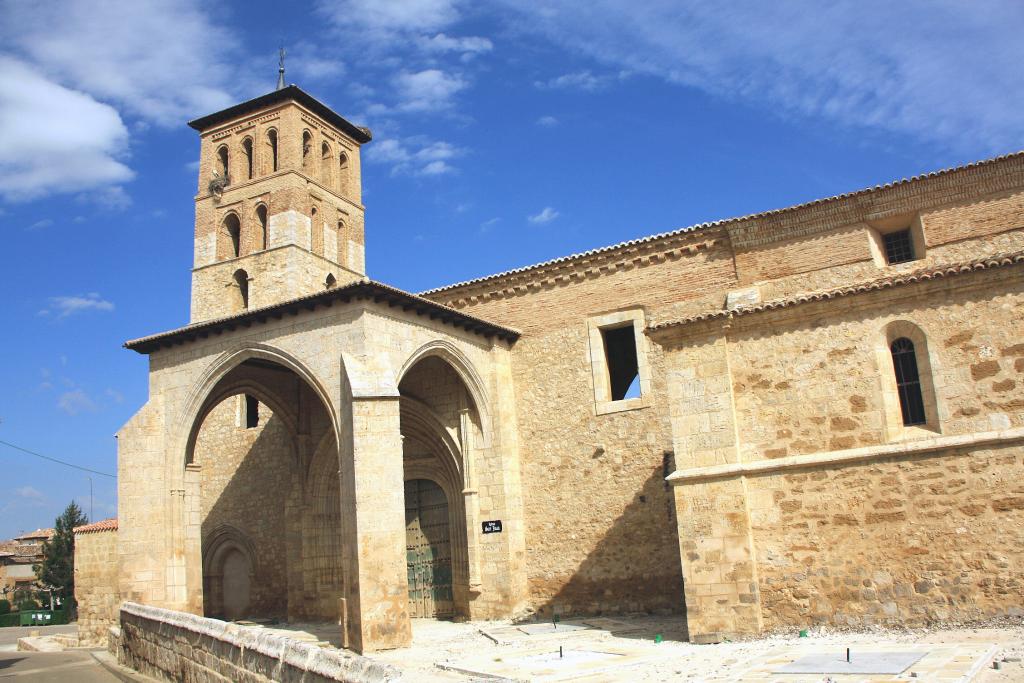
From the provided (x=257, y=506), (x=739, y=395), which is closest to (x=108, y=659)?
(x=257, y=506)

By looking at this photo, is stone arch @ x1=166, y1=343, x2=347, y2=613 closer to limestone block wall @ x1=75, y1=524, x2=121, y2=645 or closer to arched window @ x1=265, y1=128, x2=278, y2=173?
limestone block wall @ x1=75, y1=524, x2=121, y2=645

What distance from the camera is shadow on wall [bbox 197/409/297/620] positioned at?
19500mm

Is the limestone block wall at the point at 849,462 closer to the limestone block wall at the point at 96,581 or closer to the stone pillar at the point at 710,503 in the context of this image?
the stone pillar at the point at 710,503

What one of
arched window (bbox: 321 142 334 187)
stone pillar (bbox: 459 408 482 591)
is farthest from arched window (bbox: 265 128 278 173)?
stone pillar (bbox: 459 408 482 591)

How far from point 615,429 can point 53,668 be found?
10.8 meters

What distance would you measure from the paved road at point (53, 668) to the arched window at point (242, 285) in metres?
8.89

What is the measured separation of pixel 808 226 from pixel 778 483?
5.95m

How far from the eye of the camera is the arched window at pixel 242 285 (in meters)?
23.0

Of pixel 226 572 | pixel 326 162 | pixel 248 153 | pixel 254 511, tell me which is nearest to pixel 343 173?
pixel 326 162

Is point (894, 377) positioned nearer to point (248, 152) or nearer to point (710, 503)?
point (710, 503)

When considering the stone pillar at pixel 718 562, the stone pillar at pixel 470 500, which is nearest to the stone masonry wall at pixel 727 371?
the stone pillar at pixel 718 562

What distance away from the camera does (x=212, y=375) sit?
51.6ft

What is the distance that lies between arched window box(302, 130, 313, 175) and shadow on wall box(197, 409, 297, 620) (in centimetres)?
666

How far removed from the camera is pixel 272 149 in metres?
24.0
